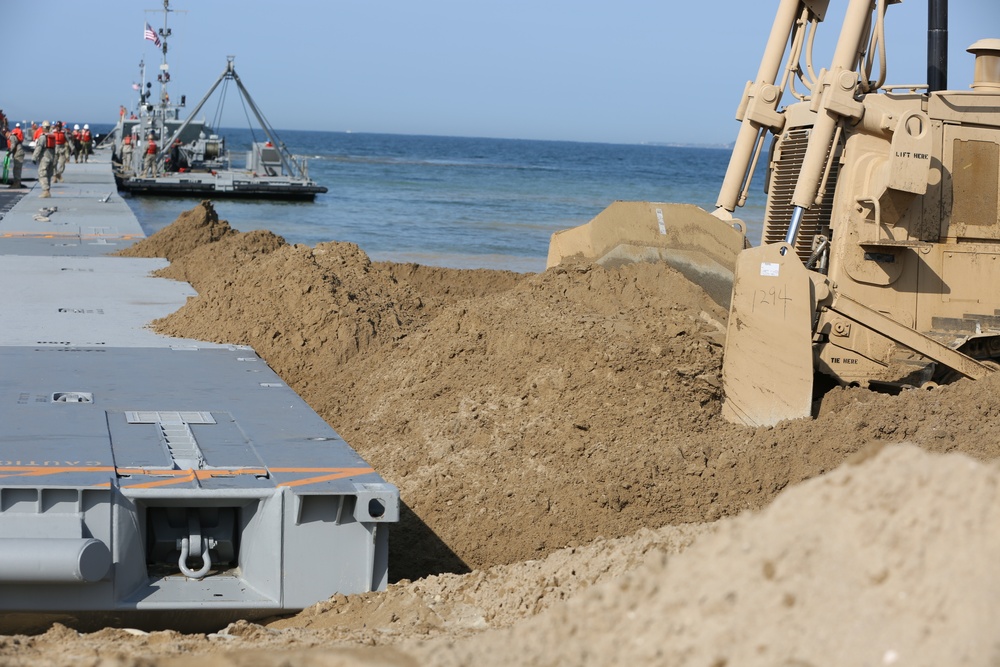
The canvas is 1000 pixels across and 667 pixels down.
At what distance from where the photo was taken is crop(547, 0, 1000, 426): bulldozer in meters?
7.22

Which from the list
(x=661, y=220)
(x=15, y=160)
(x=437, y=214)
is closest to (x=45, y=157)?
(x=15, y=160)

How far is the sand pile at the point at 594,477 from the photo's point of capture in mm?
2863

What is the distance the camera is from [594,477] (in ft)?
21.7

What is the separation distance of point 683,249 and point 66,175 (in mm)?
26531

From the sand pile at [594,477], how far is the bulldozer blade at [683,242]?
0.27 m

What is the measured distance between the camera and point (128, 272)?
12273 mm

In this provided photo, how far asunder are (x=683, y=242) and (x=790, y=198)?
0.87 meters

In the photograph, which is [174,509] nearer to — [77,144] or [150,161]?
[150,161]

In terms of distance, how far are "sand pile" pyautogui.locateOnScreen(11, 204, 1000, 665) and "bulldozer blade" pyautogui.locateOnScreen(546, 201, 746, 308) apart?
0.27 meters

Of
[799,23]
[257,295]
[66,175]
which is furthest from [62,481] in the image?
[66,175]

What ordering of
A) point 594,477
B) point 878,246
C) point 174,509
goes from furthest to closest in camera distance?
point 878,246 → point 594,477 → point 174,509

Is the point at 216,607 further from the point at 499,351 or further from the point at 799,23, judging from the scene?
Result: the point at 799,23

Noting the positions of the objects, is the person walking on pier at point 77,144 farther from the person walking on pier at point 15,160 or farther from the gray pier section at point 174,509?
the gray pier section at point 174,509

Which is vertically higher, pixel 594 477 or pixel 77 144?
pixel 77 144
